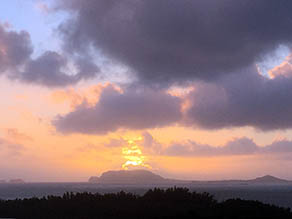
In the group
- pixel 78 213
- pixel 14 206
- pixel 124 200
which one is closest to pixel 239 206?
pixel 124 200

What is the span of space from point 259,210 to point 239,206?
1.36 m

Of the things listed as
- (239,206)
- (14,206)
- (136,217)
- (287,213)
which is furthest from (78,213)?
(287,213)

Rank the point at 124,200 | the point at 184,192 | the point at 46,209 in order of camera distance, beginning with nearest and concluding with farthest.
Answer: the point at 46,209
the point at 124,200
the point at 184,192

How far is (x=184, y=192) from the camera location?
38219 millimetres

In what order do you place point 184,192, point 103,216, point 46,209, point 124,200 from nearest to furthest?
point 103,216 < point 46,209 < point 124,200 < point 184,192

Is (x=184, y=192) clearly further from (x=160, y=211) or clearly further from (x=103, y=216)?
(x=103, y=216)

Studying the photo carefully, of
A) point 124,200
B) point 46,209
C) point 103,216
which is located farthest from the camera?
point 124,200

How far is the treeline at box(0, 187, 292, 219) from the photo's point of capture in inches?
1185

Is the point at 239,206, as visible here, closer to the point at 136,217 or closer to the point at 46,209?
the point at 136,217

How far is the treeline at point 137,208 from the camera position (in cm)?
3011

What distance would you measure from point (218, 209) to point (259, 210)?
281 cm

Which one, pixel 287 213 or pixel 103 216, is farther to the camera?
pixel 287 213

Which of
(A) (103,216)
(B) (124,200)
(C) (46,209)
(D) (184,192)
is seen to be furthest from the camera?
(D) (184,192)

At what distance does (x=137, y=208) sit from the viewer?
3170cm
